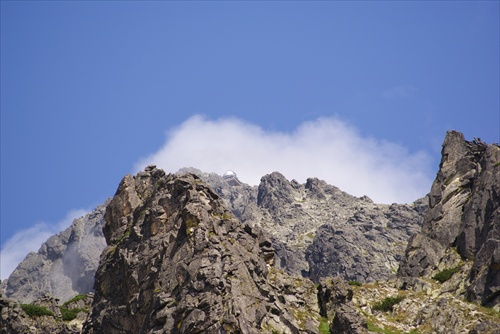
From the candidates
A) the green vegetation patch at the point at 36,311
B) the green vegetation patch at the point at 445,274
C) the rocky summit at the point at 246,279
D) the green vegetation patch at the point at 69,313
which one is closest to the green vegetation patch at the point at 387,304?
the rocky summit at the point at 246,279

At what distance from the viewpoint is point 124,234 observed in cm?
8875

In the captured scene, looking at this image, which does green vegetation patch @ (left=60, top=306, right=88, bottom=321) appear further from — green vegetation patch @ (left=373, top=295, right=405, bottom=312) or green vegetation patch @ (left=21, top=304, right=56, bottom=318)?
green vegetation patch @ (left=373, top=295, right=405, bottom=312)

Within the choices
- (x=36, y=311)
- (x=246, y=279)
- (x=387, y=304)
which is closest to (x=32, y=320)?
(x=36, y=311)

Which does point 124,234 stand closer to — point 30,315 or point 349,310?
point 30,315

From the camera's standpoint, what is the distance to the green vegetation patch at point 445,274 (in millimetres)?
87188

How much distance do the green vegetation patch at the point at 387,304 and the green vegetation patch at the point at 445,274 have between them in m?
6.74

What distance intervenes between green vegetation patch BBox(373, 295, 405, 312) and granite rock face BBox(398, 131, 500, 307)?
24.2 ft

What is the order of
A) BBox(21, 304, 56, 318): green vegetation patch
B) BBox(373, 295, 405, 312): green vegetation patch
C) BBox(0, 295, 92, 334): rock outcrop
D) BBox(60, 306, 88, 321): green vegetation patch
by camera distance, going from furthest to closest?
1. BBox(60, 306, 88, 321): green vegetation patch
2. BBox(21, 304, 56, 318): green vegetation patch
3. BBox(0, 295, 92, 334): rock outcrop
4. BBox(373, 295, 405, 312): green vegetation patch

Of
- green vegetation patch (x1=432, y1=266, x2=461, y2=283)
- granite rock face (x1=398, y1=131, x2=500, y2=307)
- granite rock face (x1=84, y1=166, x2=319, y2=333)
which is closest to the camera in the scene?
granite rock face (x1=84, y1=166, x2=319, y2=333)

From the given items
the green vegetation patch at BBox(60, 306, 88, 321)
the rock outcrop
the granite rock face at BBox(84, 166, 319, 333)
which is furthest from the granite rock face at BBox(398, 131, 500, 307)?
the green vegetation patch at BBox(60, 306, 88, 321)

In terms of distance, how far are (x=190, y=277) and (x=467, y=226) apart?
4157cm

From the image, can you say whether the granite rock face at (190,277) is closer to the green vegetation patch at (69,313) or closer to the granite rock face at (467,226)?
the green vegetation patch at (69,313)

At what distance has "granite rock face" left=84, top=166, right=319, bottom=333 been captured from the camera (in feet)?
212

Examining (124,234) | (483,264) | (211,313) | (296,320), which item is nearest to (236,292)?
(211,313)
